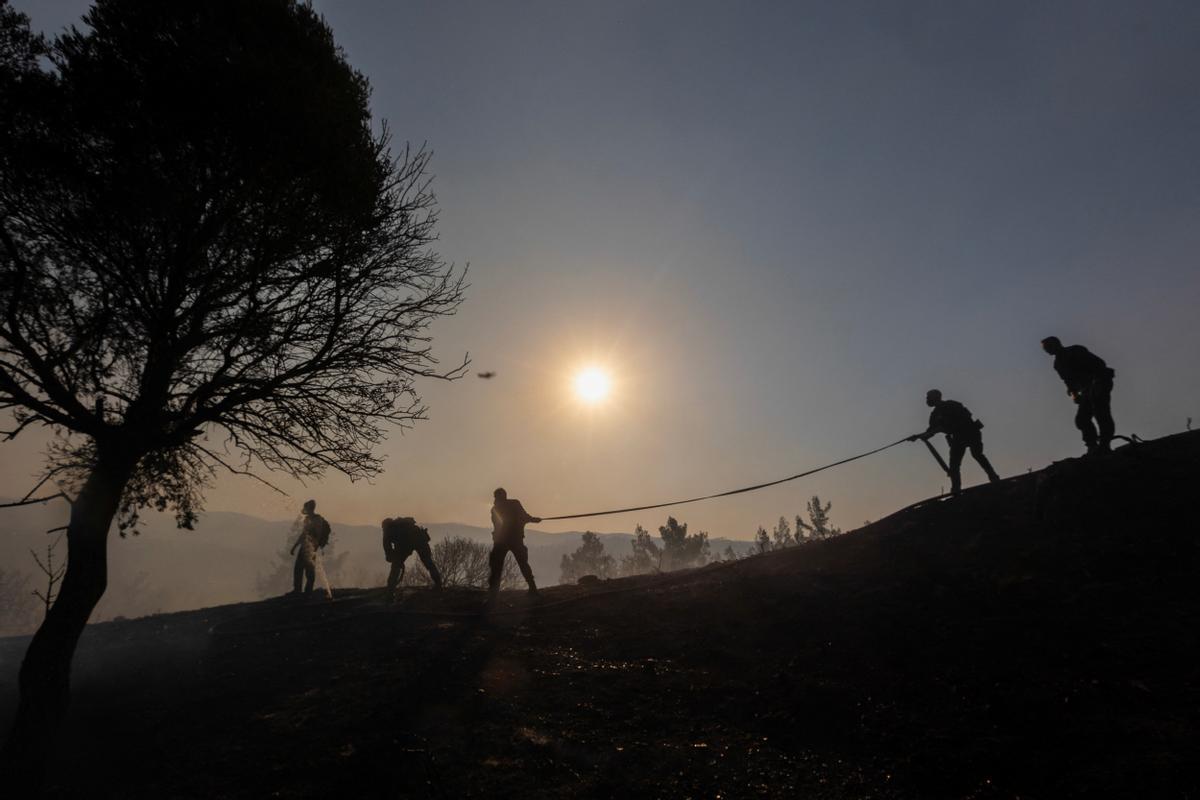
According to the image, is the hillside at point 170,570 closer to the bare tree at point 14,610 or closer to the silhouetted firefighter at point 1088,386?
the bare tree at point 14,610

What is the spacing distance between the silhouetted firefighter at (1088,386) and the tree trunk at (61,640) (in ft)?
49.1

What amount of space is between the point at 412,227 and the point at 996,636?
29.4 ft

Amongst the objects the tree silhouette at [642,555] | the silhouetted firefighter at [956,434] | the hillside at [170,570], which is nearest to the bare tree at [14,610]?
the hillside at [170,570]

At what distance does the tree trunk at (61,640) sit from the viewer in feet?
15.2

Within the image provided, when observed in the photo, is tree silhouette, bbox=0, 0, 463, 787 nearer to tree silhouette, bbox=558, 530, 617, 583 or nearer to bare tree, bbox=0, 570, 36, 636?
tree silhouette, bbox=558, 530, 617, 583

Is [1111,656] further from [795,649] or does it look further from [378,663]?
[378,663]

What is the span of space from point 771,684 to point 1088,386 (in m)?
8.77

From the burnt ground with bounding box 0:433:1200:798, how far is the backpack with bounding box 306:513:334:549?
362 centimetres

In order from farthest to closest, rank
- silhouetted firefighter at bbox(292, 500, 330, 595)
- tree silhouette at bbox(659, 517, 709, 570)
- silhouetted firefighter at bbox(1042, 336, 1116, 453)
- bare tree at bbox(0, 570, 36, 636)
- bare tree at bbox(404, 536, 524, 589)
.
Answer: tree silhouette at bbox(659, 517, 709, 570), bare tree at bbox(0, 570, 36, 636), bare tree at bbox(404, 536, 524, 589), silhouetted firefighter at bbox(292, 500, 330, 595), silhouetted firefighter at bbox(1042, 336, 1116, 453)

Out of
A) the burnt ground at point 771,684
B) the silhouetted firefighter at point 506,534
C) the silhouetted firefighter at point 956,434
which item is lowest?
the burnt ground at point 771,684

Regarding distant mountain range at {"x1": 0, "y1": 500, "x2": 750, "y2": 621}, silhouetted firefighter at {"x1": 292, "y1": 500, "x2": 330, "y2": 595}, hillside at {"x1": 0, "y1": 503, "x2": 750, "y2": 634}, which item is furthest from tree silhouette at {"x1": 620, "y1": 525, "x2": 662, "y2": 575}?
silhouetted firefighter at {"x1": 292, "y1": 500, "x2": 330, "y2": 595}

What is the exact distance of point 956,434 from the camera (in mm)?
10492

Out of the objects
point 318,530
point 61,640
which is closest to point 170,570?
point 318,530

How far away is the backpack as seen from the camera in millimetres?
12820
